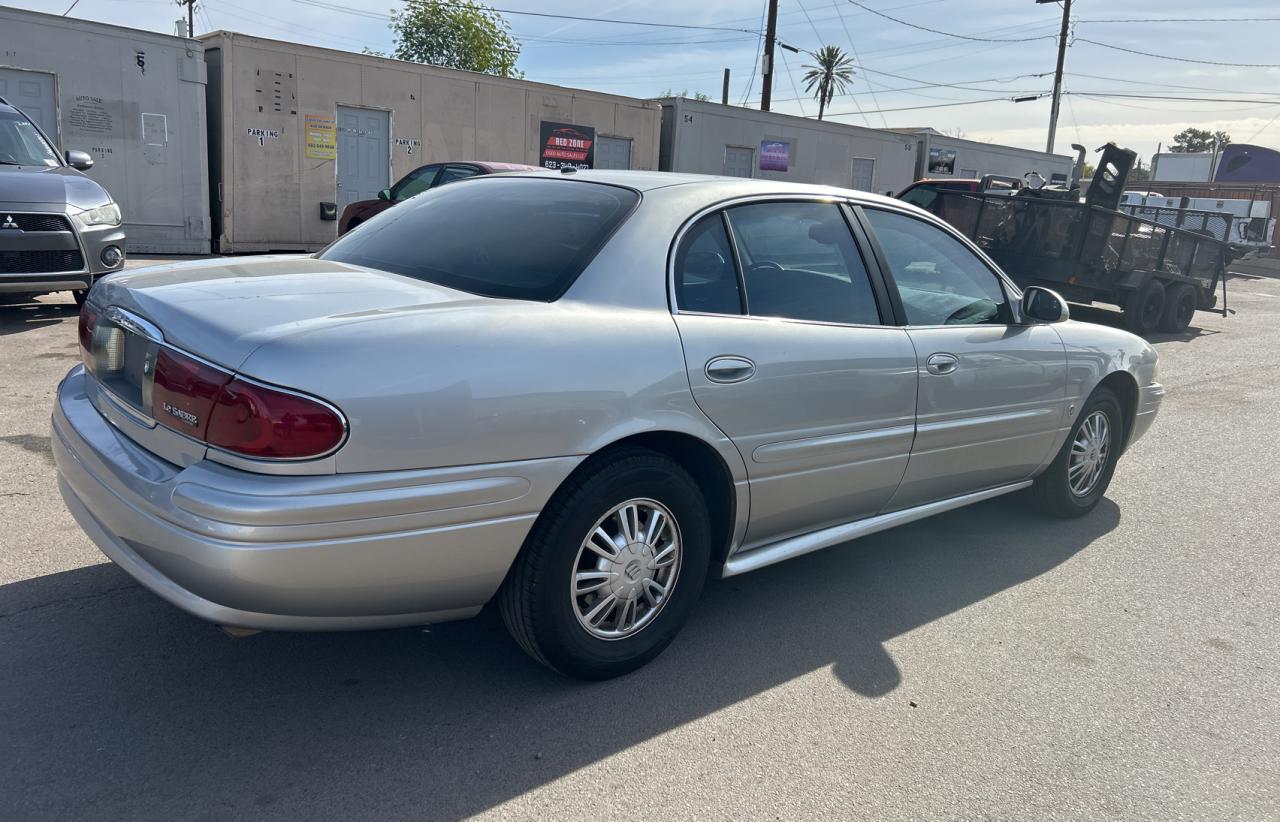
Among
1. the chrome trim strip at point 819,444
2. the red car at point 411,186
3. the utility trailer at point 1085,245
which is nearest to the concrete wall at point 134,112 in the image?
the red car at point 411,186

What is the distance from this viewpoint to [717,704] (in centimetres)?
298

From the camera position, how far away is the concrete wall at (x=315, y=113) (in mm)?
15320

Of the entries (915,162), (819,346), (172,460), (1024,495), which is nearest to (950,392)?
(819,346)

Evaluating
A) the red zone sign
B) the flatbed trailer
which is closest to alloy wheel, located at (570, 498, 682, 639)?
the flatbed trailer

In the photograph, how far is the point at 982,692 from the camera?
3160mm

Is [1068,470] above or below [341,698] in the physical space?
above

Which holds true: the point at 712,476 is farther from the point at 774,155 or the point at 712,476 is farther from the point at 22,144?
the point at 774,155

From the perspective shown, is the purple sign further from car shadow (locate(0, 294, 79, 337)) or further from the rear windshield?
the rear windshield

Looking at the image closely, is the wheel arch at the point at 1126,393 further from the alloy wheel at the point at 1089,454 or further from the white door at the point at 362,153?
the white door at the point at 362,153

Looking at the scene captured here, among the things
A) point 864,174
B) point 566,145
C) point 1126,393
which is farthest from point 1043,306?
point 864,174

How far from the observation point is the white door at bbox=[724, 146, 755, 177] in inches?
885

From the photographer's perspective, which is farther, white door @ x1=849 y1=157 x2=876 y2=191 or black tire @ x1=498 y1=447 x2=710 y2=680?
white door @ x1=849 y1=157 x2=876 y2=191

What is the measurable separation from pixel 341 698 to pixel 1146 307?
39.6 ft

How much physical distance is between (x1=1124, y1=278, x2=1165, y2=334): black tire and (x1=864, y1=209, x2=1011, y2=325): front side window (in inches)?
356
